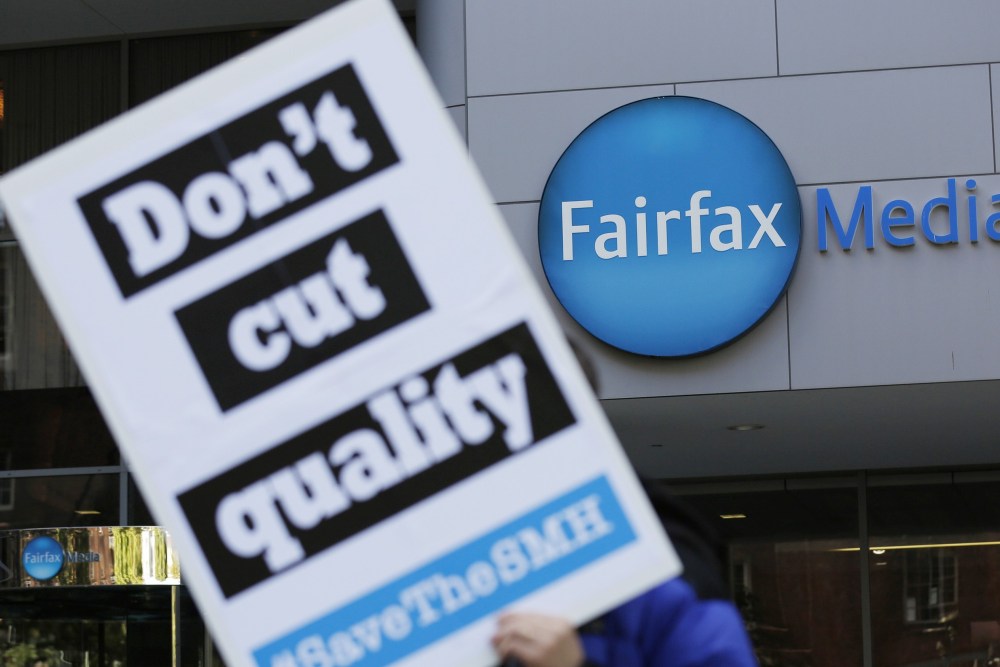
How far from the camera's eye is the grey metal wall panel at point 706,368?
871cm

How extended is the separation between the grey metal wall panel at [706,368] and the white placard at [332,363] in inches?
265

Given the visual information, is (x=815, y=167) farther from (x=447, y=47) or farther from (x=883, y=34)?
(x=447, y=47)

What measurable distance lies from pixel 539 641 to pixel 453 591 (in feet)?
0.51

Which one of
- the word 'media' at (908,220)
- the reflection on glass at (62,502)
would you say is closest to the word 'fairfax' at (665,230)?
the word 'media' at (908,220)

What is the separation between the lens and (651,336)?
875 centimetres

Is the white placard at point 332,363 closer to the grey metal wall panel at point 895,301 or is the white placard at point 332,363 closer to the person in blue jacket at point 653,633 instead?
the person in blue jacket at point 653,633

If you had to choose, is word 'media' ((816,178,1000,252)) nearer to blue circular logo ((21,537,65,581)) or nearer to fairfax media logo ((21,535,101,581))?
fairfax media logo ((21,535,101,581))

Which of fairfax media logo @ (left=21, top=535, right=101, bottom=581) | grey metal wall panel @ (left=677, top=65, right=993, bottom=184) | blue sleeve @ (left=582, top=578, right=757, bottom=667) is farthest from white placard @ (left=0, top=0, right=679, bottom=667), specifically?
fairfax media logo @ (left=21, top=535, right=101, bottom=581)

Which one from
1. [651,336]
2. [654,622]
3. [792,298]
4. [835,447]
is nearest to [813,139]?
[792,298]

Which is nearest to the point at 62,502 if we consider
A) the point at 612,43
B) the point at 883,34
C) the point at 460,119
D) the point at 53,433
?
the point at 53,433

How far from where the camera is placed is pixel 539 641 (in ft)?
6.11

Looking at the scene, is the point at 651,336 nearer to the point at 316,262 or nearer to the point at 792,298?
the point at 792,298

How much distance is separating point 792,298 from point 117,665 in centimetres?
695

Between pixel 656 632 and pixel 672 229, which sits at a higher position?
pixel 672 229
